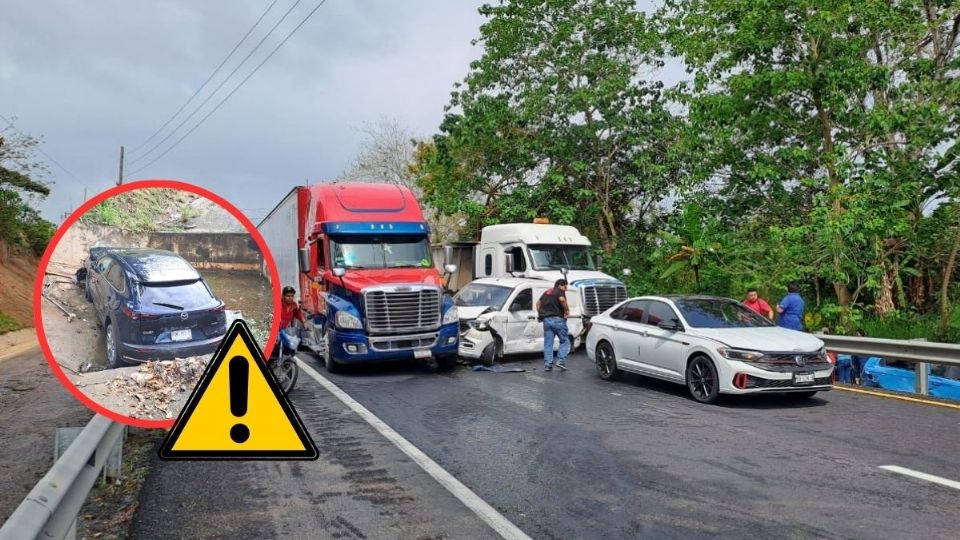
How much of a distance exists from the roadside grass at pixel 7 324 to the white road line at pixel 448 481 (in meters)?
18.0

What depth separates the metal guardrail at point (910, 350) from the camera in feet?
36.1

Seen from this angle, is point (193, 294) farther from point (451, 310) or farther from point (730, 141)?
point (730, 141)

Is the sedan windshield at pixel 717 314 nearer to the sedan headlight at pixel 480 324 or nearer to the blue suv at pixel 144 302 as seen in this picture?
the sedan headlight at pixel 480 324

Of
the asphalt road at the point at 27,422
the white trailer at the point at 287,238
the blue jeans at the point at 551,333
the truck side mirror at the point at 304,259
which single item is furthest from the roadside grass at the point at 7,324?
the blue jeans at the point at 551,333

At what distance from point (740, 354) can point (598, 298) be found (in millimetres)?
7532

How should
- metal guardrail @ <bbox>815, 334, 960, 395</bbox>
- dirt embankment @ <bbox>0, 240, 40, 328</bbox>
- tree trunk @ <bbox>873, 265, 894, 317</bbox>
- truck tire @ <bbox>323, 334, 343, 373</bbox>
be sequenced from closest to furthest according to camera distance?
metal guardrail @ <bbox>815, 334, 960, 395</bbox>, truck tire @ <bbox>323, 334, 343, 373</bbox>, tree trunk @ <bbox>873, 265, 894, 317</bbox>, dirt embankment @ <bbox>0, 240, 40, 328</bbox>

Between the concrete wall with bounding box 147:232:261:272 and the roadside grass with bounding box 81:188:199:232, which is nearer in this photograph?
the roadside grass with bounding box 81:188:199:232

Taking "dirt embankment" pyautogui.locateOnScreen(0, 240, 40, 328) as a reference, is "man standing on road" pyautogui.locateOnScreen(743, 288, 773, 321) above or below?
below

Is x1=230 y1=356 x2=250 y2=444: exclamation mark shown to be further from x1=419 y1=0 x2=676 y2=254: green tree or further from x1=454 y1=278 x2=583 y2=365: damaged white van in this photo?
x1=419 y1=0 x2=676 y2=254: green tree

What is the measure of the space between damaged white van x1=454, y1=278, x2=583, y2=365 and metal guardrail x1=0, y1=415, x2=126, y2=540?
11184mm

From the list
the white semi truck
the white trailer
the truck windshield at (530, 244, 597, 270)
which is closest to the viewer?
the white trailer

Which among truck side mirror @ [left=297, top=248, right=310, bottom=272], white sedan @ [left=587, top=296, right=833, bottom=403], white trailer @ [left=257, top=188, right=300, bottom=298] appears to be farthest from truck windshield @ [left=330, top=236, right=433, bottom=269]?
white sedan @ [left=587, top=296, right=833, bottom=403]

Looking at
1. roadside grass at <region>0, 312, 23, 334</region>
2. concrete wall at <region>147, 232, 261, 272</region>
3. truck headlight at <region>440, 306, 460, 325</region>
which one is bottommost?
roadside grass at <region>0, 312, 23, 334</region>

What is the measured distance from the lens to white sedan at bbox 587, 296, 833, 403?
10.3 m
